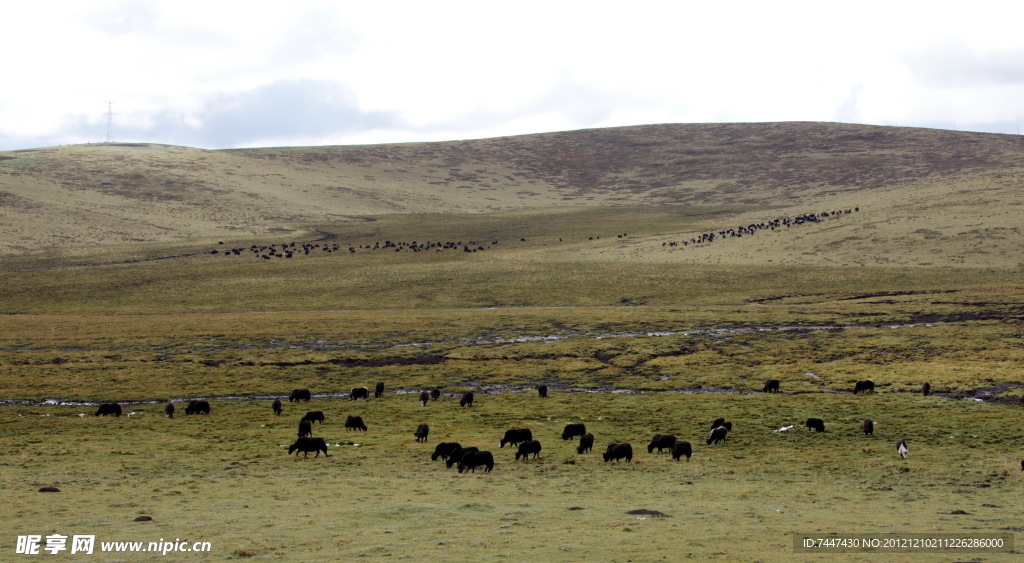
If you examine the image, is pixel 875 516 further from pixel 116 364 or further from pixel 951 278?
pixel 951 278

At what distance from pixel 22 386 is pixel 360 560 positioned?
3429 cm

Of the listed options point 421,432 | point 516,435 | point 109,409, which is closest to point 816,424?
point 516,435

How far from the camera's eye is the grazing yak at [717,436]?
26636 mm

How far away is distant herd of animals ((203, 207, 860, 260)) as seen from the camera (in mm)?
101688

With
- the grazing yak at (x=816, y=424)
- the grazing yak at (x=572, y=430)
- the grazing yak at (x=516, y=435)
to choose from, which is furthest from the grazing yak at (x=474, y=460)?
the grazing yak at (x=816, y=424)

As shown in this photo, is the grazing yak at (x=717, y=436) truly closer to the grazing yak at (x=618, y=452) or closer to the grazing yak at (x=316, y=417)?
the grazing yak at (x=618, y=452)

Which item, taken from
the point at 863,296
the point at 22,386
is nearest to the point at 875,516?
the point at 22,386

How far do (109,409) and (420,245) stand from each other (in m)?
76.5

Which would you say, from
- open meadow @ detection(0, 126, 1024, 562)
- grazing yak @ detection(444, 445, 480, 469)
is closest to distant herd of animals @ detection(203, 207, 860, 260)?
open meadow @ detection(0, 126, 1024, 562)

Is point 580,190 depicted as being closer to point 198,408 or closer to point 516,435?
point 198,408

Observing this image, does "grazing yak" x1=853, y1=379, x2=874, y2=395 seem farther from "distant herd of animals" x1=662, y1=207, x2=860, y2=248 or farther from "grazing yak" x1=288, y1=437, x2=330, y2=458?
"distant herd of animals" x1=662, y1=207, x2=860, y2=248

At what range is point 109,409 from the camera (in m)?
33.5

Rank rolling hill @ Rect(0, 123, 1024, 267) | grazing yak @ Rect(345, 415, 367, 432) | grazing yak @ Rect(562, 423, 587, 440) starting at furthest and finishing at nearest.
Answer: rolling hill @ Rect(0, 123, 1024, 267)
grazing yak @ Rect(345, 415, 367, 432)
grazing yak @ Rect(562, 423, 587, 440)

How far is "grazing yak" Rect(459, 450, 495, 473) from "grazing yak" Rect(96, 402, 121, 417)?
17.6m
